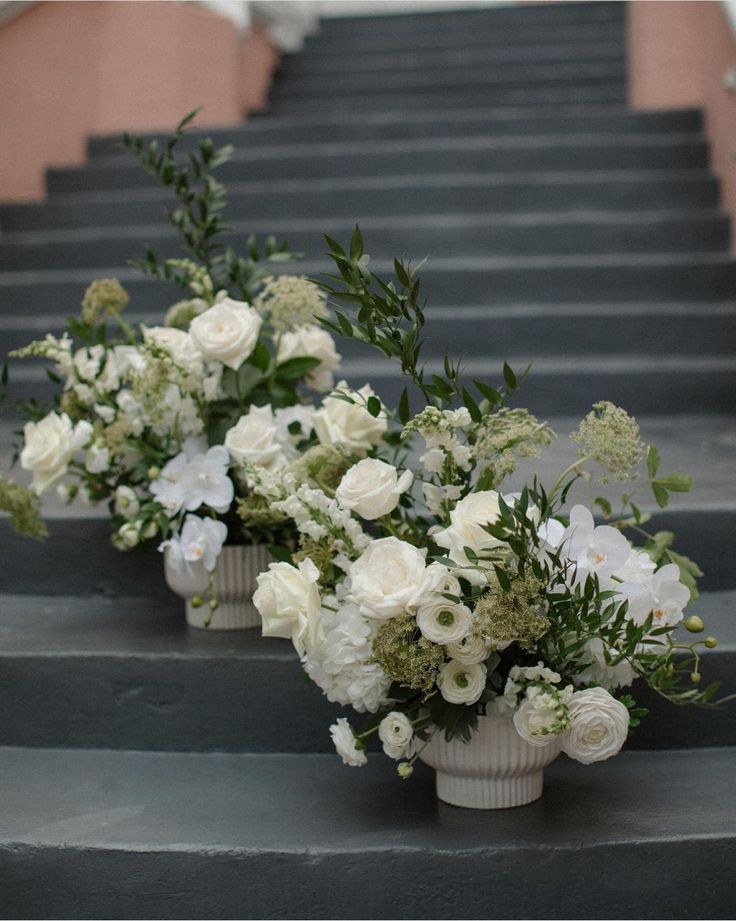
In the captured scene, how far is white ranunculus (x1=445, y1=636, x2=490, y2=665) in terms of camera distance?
1.33 meters

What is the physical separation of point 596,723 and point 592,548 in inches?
7.7

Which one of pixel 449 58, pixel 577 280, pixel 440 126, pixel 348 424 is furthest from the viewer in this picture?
pixel 449 58

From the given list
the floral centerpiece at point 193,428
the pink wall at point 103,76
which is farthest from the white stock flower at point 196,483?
the pink wall at point 103,76

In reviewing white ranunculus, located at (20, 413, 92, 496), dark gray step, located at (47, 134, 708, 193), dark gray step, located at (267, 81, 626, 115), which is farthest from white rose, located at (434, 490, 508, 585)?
dark gray step, located at (267, 81, 626, 115)

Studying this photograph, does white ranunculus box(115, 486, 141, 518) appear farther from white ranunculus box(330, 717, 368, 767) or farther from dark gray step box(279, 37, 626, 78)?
dark gray step box(279, 37, 626, 78)

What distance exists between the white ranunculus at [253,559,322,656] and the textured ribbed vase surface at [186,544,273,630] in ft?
1.21

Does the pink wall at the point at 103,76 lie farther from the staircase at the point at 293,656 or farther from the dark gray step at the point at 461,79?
the dark gray step at the point at 461,79

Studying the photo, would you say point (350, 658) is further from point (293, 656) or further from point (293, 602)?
point (293, 656)

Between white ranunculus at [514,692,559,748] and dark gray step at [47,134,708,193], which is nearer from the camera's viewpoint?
white ranunculus at [514,692,559,748]

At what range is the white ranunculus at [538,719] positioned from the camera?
1315mm

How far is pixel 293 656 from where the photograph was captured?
1737 millimetres

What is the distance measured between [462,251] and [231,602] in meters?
1.78

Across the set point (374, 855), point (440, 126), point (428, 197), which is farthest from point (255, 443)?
point (440, 126)

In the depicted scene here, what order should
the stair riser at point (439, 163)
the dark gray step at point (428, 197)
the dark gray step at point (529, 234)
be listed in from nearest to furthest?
the dark gray step at point (529, 234)
the dark gray step at point (428, 197)
the stair riser at point (439, 163)
